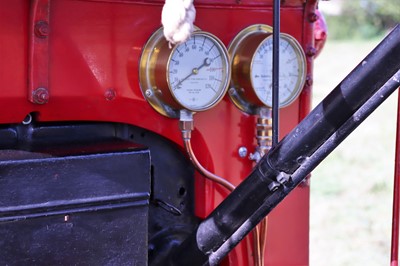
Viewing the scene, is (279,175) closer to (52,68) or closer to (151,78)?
(151,78)

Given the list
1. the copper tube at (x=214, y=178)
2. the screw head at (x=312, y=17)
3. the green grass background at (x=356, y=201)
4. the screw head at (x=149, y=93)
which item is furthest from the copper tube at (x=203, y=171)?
the green grass background at (x=356, y=201)

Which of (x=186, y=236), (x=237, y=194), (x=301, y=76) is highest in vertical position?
(x=301, y=76)

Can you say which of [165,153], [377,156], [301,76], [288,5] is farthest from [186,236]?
[377,156]

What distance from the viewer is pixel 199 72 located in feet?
5.46

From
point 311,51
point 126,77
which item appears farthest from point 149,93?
point 311,51

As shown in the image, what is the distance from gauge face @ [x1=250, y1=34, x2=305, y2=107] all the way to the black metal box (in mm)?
390

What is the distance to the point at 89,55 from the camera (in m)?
1.55

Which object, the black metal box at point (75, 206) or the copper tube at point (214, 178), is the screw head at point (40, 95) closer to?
the black metal box at point (75, 206)

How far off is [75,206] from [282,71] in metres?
0.68

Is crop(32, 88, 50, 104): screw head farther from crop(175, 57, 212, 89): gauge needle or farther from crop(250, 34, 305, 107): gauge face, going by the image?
crop(250, 34, 305, 107): gauge face

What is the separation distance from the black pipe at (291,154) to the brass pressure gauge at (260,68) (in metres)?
0.33

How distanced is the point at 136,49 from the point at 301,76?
48 cm

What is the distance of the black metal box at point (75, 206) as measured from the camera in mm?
1380

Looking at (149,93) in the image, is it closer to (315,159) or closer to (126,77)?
(126,77)
